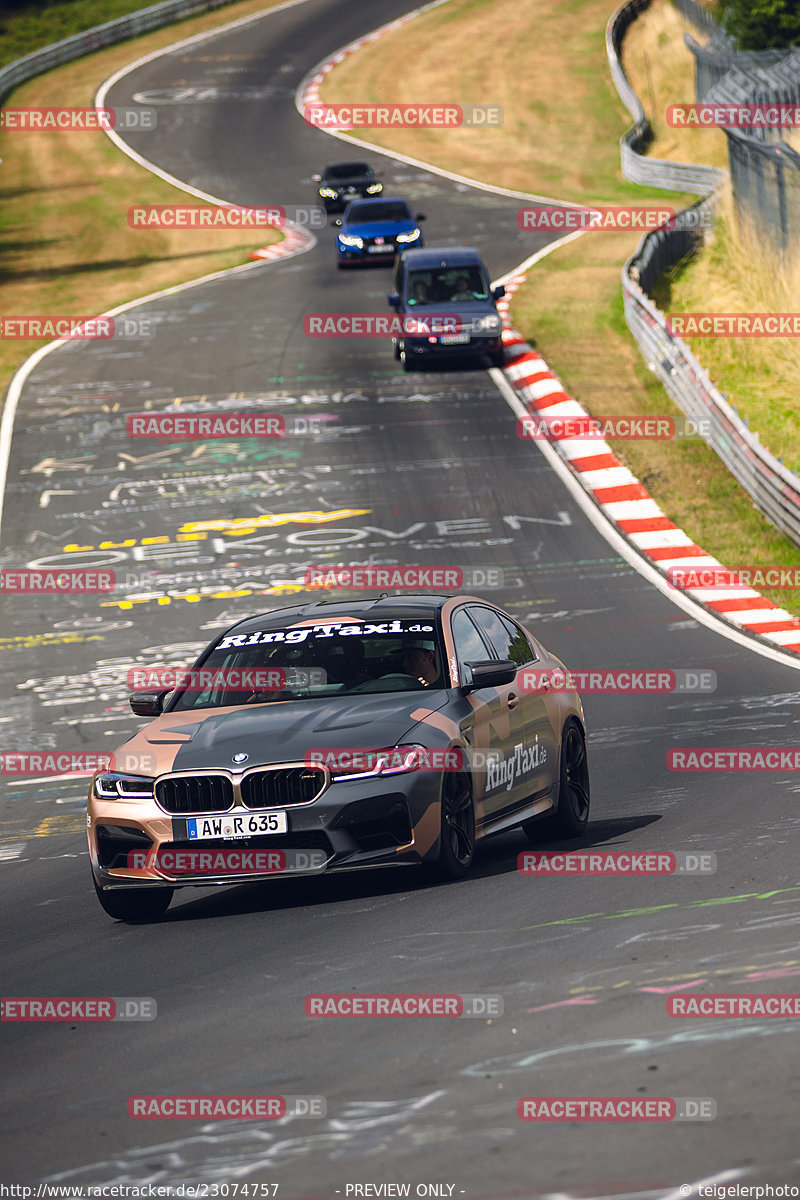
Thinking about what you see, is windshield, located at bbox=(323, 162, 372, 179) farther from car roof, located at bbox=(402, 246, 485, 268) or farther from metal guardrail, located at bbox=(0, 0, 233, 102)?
metal guardrail, located at bbox=(0, 0, 233, 102)

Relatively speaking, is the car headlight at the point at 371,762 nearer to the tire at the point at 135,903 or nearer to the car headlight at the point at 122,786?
the car headlight at the point at 122,786

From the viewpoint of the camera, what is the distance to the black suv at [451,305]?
29.1 meters

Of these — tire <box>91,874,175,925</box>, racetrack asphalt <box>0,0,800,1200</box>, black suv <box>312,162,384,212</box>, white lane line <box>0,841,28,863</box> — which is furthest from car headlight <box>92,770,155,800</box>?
black suv <box>312,162,384,212</box>

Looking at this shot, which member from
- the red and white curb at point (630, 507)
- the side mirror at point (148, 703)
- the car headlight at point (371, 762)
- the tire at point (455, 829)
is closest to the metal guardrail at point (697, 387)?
the red and white curb at point (630, 507)

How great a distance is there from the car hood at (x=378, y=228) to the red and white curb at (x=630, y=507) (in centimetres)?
823

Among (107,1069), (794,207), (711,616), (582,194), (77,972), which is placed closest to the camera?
(107,1069)

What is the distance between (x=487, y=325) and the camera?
95.5 feet

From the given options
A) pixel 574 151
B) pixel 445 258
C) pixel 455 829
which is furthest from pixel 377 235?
pixel 455 829

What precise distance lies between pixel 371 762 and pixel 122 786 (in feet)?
4.33

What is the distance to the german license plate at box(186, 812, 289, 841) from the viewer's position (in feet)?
27.8

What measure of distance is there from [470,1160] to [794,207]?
24091 mm

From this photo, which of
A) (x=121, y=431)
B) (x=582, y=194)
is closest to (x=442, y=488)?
(x=121, y=431)

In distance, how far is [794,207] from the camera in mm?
27156

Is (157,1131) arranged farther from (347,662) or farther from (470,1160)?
(347,662)
